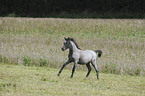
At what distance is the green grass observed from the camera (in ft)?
25.3

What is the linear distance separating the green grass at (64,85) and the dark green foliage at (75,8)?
959 inches

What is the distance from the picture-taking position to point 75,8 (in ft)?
121

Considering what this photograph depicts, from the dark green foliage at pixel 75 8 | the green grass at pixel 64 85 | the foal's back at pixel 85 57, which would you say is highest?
the dark green foliage at pixel 75 8

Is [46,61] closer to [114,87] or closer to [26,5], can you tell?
[114,87]

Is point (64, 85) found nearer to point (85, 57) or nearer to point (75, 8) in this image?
point (85, 57)

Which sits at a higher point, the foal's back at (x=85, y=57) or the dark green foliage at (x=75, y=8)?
the dark green foliage at (x=75, y=8)

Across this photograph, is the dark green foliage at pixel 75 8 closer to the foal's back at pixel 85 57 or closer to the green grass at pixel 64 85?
the green grass at pixel 64 85

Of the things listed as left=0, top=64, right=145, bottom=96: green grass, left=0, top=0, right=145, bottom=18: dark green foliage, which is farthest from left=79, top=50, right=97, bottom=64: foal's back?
left=0, top=0, right=145, bottom=18: dark green foliage

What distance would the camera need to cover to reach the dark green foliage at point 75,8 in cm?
3425

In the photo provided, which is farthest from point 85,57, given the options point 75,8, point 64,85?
point 75,8

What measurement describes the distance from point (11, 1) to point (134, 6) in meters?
16.1

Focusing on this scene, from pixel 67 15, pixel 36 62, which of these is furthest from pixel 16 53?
pixel 67 15

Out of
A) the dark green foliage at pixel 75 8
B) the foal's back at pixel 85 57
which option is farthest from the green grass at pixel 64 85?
the dark green foliage at pixel 75 8

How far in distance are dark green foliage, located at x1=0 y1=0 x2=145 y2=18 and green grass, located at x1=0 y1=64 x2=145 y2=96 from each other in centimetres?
2435
